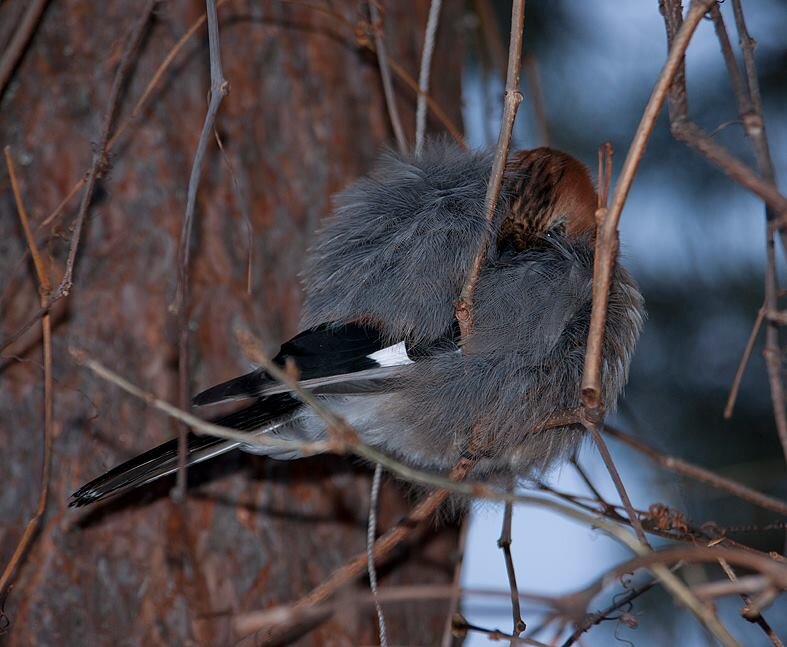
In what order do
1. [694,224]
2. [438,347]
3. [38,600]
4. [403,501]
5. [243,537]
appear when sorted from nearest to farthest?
[438,347], [38,600], [243,537], [403,501], [694,224]

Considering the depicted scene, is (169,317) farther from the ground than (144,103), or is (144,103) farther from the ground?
(144,103)

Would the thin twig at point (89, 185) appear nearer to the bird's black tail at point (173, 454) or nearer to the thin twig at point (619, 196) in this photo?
the bird's black tail at point (173, 454)

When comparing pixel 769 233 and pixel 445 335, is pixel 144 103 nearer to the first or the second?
pixel 445 335

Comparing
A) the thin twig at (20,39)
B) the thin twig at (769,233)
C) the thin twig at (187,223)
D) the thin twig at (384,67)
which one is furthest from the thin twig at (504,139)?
the thin twig at (20,39)

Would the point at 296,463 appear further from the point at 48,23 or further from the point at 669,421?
the point at 669,421

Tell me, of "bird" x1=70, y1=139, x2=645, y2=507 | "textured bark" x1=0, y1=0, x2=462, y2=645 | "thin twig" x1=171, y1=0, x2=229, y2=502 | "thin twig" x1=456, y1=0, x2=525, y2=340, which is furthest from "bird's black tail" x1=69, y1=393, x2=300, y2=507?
"thin twig" x1=456, y1=0, x2=525, y2=340

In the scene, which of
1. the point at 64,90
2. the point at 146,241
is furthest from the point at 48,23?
the point at 146,241

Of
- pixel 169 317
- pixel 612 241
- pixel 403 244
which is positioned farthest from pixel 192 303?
pixel 612 241

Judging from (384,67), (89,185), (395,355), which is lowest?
(395,355)

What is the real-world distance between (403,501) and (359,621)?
33cm

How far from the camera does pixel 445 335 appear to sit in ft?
5.56

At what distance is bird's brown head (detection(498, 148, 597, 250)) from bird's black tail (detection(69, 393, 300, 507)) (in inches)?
21.6

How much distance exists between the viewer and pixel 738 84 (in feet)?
4.60

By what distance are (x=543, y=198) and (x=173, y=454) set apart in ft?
2.90
